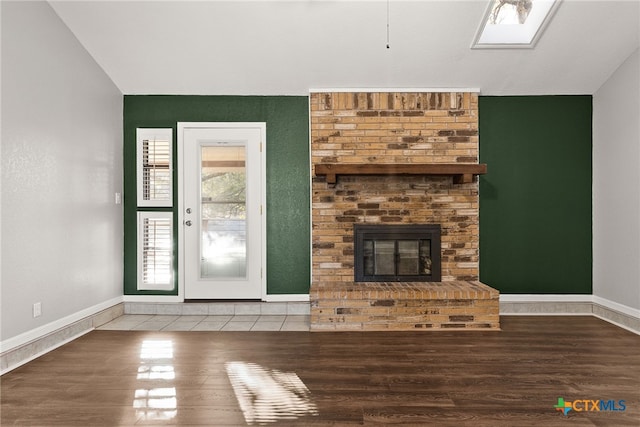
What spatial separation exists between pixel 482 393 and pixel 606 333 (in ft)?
6.87

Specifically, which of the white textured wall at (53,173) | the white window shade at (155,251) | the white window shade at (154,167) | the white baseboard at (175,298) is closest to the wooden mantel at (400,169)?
the white baseboard at (175,298)

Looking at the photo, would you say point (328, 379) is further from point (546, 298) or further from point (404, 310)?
point (546, 298)

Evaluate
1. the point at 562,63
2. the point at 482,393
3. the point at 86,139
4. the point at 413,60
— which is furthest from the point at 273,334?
the point at 562,63

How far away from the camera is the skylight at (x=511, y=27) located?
146 inches

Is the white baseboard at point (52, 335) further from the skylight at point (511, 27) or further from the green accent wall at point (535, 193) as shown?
the skylight at point (511, 27)

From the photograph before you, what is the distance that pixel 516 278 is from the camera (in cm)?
446

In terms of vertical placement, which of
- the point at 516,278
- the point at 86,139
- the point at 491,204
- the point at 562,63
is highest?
the point at 562,63

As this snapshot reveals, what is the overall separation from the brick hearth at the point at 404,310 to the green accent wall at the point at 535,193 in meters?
0.79

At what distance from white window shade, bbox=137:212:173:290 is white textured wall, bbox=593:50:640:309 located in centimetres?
479

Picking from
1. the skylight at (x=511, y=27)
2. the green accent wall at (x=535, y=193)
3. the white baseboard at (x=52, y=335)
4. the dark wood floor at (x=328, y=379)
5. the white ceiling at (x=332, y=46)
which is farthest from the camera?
the green accent wall at (x=535, y=193)

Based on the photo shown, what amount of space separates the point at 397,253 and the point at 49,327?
334 centimetres

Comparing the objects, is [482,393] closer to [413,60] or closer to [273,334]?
[273,334]

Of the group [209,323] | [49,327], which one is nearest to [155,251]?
[209,323]

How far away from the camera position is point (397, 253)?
436 centimetres
